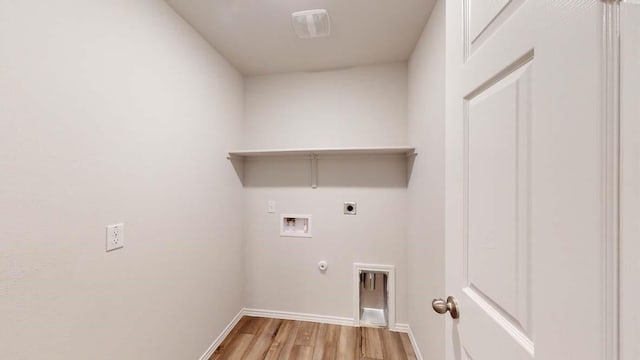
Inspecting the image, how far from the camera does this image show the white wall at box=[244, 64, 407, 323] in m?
2.29

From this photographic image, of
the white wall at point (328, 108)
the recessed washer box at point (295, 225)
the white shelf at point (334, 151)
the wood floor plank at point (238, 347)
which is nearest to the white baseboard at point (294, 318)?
the wood floor plank at point (238, 347)

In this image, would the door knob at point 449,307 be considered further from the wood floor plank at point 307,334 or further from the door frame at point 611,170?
the wood floor plank at point 307,334

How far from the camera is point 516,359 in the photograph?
1.68 ft

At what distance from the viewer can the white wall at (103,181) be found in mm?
863

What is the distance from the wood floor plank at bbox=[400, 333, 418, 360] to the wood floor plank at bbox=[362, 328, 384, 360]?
0.18 meters

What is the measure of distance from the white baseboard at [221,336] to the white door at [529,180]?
Answer: 5.94 ft

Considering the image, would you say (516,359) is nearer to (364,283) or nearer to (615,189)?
(615,189)

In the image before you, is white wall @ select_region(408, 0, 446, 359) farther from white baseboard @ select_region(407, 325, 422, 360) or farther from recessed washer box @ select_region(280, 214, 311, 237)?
recessed washer box @ select_region(280, 214, 311, 237)

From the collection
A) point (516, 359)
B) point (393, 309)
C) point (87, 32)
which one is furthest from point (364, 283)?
point (87, 32)

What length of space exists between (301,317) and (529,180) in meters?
2.37

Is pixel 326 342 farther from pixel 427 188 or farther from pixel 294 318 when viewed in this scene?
pixel 427 188

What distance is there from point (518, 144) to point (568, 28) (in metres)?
0.21

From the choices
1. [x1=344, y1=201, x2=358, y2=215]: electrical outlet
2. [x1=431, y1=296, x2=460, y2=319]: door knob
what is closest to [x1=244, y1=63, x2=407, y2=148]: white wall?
[x1=344, y1=201, x2=358, y2=215]: electrical outlet

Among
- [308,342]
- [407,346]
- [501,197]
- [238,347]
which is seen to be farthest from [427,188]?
[238,347]
